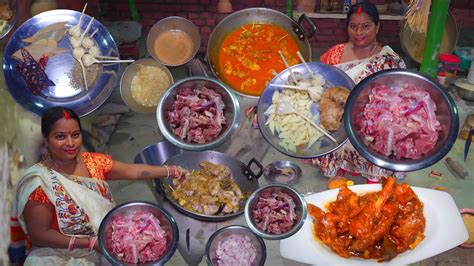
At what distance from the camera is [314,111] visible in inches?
137

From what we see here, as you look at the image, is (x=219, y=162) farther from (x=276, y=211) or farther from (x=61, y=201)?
(x=61, y=201)

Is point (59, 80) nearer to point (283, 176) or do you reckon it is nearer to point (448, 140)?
point (283, 176)

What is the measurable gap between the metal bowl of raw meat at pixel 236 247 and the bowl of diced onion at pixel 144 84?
1887mm

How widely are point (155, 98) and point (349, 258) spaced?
267cm

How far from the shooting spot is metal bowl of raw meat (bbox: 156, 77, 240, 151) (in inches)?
132

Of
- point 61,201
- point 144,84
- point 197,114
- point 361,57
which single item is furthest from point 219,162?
point 361,57

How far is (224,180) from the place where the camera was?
166 inches

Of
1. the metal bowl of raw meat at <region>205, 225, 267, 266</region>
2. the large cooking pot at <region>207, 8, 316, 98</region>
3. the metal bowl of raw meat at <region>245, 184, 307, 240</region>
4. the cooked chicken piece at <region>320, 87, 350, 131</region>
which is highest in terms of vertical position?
the large cooking pot at <region>207, 8, 316, 98</region>

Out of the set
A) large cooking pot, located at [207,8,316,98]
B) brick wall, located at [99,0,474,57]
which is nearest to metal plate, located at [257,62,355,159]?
large cooking pot, located at [207,8,316,98]

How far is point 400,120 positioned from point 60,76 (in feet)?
9.39

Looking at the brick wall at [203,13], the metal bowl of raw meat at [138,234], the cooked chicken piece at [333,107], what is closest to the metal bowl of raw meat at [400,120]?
the cooked chicken piece at [333,107]

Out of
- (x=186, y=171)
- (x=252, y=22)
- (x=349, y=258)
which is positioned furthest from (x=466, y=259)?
(x=252, y=22)

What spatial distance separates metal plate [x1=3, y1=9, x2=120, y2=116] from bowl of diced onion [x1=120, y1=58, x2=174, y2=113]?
2.30 feet

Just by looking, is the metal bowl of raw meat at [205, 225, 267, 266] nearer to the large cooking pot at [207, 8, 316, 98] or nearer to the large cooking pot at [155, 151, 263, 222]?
the large cooking pot at [155, 151, 263, 222]
